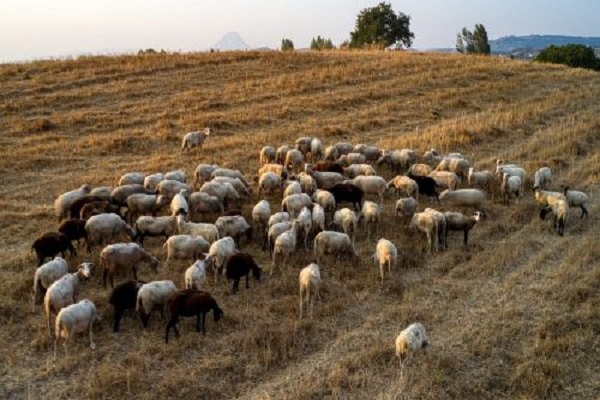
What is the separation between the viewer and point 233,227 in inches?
578

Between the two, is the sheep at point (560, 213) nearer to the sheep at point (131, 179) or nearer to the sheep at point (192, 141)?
the sheep at point (131, 179)

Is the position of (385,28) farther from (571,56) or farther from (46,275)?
(46,275)

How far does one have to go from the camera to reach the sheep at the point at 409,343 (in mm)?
10164

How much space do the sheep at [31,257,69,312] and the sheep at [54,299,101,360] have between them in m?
1.56

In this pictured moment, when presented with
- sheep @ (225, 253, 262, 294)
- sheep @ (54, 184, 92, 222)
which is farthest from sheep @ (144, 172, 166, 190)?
sheep @ (225, 253, 262, 294)

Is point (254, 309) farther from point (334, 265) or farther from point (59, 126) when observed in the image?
point (59, 126)

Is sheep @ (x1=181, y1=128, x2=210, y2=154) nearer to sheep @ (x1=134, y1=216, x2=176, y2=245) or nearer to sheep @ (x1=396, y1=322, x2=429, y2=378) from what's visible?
sheep @ (x1=134, y1=216, x2=176, y2=245)

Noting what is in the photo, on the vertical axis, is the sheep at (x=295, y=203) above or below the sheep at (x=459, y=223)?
above

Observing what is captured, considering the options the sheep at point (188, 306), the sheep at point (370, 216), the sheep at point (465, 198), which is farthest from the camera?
the sheep at point (465, 198)

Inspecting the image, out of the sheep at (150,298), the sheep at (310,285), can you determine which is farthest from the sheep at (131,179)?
the sheep at (310,285)

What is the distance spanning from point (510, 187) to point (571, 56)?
165ft

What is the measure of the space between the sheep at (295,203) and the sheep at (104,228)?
3.87m

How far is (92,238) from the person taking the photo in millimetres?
14469

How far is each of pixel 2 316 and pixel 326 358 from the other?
607 cm
